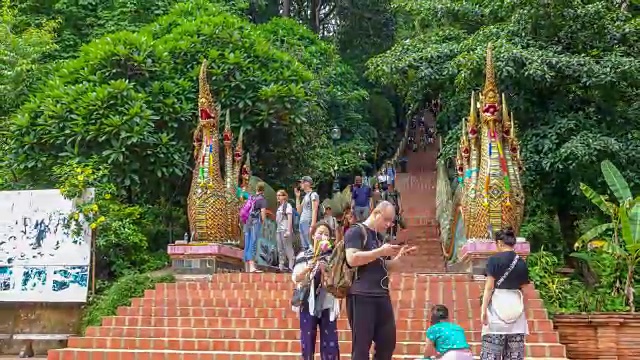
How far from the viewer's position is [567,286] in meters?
10.8

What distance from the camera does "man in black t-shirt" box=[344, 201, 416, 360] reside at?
5816 mm

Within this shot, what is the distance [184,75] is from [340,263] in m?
10.5

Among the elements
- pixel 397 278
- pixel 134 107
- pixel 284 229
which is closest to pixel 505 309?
pixel 397 278

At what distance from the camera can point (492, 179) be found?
38.0 ft

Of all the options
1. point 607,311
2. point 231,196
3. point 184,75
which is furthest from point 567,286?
point 184,75

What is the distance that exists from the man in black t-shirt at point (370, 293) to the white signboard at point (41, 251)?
21.1 ft

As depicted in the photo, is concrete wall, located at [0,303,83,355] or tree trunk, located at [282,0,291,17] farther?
tree trunk, located at [282,0,291,17]

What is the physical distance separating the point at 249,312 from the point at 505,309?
4.49 m

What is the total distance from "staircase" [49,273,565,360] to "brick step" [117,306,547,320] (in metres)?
0.01

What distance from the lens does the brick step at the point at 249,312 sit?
9461 mm

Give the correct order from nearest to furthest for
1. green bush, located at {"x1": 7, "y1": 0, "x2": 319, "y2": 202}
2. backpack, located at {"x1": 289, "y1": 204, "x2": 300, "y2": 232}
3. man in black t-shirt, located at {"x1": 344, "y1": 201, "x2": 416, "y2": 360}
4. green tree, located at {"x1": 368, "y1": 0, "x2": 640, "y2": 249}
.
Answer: man in black t-shirt, located at {"x1": 344, "y1": 201, "x2": 416, "y2": 360}
backpack, located at {"x1": 289, "y1": 204, "x2": 300, "y2": 232}
green tree, located at {"x1": 368, "y1": 0, "x2": 640, "y2": 249}
green bush, located at {"x1": 7, "y1": 0, "x2": 319, "y2": 202}

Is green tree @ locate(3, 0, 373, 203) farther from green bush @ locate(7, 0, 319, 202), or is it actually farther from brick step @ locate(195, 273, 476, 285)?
brick step @ locate(195, 273, 476, 285)

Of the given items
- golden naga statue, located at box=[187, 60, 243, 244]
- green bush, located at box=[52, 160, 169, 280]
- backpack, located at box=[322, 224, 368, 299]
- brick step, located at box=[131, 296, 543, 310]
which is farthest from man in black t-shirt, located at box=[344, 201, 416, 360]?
golden naga statue, located at box=[187, 60, 243, 244]

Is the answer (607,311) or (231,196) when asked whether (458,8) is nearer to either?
(231,196)
